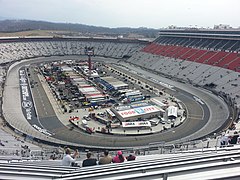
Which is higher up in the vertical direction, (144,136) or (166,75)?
(166,75)

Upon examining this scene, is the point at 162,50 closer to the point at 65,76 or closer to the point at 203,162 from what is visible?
the point at 65,76

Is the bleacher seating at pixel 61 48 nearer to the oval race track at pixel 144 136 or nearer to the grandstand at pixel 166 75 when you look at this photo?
the grandstand at pixel 166 75

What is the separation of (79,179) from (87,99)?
122 feet

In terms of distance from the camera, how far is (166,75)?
61.3 meters

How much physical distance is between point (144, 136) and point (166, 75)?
34.5 metres

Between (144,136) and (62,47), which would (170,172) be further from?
(62,47)

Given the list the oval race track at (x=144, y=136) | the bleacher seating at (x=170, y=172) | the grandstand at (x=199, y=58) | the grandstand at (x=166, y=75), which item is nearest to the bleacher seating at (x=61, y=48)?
the grandstand at (x=166, y=75)

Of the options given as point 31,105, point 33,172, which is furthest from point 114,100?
point 33,172

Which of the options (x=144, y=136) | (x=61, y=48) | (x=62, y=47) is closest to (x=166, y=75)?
(x=144, y=136)

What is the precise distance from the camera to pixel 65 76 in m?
60.4

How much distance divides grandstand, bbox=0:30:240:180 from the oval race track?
64.6 inches

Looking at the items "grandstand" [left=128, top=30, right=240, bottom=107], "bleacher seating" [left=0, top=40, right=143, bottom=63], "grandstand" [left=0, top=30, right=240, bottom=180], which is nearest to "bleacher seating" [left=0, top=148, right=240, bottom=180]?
"grandstand" [left=0, top=30, right=240, bottom=180]

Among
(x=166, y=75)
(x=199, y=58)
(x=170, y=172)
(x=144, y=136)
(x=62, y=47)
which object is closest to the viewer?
(x=170, y=172)

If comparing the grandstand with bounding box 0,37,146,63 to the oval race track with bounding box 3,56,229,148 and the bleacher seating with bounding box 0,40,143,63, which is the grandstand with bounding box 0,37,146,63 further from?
the oval race track with bounding box 3,56,229,148
